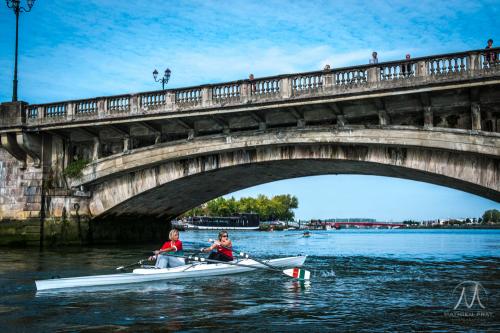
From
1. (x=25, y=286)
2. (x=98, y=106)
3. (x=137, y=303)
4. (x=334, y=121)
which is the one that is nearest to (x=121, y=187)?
(x=98, y=106)

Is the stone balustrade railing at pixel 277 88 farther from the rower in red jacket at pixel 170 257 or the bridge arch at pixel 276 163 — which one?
the rower in red jacket at pixel 170 257

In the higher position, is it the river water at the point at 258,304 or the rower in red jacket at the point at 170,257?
the rower in red jacket at the point at 170,257

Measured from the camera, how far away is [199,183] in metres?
31.3

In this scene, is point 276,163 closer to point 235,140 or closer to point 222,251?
point 235,140

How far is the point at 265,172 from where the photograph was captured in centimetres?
3005

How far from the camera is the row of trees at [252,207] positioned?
13786 centimetres

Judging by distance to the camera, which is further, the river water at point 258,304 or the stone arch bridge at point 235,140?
the stone arch bridge at point 235,140

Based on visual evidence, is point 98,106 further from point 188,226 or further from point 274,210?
point 274,210
